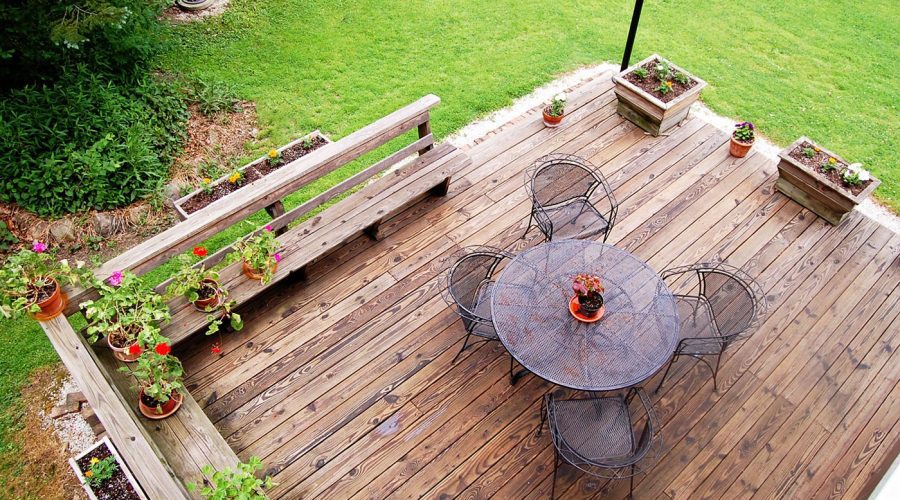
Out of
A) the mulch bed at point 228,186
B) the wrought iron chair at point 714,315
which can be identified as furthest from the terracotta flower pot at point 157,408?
the wrought iron chair at point 714,315

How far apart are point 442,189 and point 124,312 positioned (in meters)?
2.42

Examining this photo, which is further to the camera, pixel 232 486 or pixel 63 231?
pixel 63 231

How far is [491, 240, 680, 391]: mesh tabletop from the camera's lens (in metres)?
3.21

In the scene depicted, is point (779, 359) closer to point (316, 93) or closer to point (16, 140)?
point (316, 93)

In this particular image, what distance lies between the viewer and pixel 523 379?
3.75m

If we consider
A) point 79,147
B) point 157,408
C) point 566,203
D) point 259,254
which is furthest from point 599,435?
point 79,147

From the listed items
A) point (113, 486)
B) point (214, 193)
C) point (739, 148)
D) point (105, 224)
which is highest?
point (739, 148)

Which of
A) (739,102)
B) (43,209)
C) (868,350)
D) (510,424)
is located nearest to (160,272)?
(43,209)

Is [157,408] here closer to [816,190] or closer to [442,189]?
[442,189]

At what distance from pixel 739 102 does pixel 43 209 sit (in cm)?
674

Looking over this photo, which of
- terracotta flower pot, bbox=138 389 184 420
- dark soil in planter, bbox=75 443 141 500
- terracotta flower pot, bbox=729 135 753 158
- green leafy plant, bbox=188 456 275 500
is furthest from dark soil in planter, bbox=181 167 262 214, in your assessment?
terracotta flower pot, bbox=729 135 753 158

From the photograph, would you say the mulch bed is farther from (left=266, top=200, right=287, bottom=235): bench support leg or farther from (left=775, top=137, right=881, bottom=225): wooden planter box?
(left=775, top=137, right=881, bottom=225): wooden planter box

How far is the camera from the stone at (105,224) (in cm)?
510

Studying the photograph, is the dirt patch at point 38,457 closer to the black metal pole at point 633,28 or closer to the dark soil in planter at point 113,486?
the dark soil in planter at point 113,486
